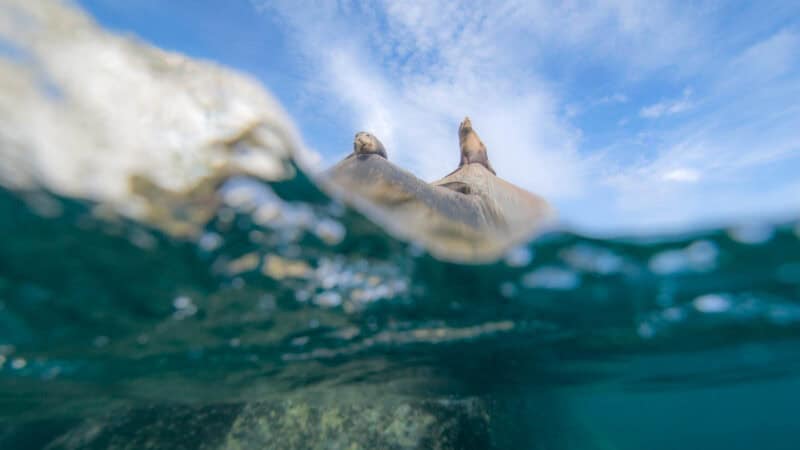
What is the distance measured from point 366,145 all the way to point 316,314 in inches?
150

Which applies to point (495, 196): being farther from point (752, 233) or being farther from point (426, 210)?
point (752, 233)

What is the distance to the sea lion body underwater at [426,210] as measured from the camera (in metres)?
6.40

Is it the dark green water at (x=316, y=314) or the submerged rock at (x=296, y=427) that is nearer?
the dark green water at (x=316, y=314)

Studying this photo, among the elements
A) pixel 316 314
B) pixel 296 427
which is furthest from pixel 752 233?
pixel 296 427

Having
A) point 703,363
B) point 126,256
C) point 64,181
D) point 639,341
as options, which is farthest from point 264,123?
point 703,363

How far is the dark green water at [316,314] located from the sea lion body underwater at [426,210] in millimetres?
304

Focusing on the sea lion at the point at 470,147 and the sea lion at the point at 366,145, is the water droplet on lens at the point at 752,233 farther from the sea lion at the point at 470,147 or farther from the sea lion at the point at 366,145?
the sea lion at the point at 470,147

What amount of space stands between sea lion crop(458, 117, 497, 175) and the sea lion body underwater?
172 inches

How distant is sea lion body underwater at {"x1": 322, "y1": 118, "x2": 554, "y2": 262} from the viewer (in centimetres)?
640

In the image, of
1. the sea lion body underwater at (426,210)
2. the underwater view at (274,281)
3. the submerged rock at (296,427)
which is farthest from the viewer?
the submerged rock at (296,427)

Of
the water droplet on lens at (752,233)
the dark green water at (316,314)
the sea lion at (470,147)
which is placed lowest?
the dark green water at (316,314)

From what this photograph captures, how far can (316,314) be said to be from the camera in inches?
340

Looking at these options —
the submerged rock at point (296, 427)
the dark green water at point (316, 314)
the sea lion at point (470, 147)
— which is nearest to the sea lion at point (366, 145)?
the dark green water at point (316, 314)

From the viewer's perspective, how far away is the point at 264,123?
4906 millimetres
